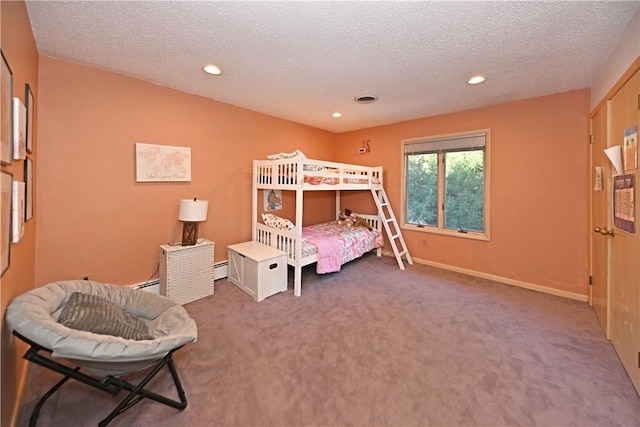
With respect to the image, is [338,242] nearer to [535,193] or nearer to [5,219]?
[535,193]

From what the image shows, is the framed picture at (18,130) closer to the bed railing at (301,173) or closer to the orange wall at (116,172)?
the orange wall at (116,172)

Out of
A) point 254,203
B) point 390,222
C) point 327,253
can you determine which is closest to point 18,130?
point 254,203

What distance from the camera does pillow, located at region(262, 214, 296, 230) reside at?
3.27 meters

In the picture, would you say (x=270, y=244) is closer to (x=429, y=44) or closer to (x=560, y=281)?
(x=429, y=44)

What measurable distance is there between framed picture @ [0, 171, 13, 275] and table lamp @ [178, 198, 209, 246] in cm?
153

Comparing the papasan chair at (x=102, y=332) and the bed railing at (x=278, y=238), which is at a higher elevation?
the bed railing at (x=278, y=238)

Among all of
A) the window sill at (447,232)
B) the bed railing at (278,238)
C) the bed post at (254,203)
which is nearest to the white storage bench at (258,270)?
the bed railing at (278,238)

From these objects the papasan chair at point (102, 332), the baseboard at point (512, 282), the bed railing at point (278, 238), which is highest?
the bed railing at point (278, 238)

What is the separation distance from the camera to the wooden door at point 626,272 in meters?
1.66

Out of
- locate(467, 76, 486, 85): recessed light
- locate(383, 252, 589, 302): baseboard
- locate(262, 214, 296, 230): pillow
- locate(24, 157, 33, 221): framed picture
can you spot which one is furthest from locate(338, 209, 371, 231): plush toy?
locate(24, 157, 33, 221): framed picture

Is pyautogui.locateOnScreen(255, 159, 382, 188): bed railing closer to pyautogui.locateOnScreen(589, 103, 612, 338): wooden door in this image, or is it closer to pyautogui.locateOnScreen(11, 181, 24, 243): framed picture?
pyautogui.locateOnScreen(11, 181, 24, 243): framed picture

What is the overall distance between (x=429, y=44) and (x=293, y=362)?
256 centimetres

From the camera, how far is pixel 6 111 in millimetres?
1228

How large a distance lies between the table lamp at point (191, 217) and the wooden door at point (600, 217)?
3.73 m
